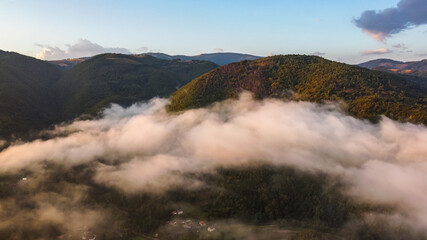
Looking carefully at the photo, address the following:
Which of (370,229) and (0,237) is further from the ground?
(370,229)

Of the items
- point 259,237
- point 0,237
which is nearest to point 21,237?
point 0,237

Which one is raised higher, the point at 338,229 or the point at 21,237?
the point at 338,229

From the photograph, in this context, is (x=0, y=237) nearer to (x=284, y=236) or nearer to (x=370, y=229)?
(x=284, y=236)

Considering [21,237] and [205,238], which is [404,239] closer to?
[205,238]

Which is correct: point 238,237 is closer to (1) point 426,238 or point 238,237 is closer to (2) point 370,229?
(2) point 370,229

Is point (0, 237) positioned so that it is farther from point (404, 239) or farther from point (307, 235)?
point (404, 239)

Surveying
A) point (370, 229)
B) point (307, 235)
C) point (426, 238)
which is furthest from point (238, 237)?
point (426, 238)

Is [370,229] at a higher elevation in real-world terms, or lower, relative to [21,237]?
higher

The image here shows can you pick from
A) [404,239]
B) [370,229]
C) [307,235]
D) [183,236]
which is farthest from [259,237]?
[404,239]
